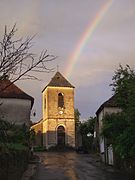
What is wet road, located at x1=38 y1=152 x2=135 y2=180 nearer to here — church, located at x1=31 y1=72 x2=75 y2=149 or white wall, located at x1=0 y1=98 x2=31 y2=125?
white wall, located at x1=0 y1=98 x2=31 y2=125

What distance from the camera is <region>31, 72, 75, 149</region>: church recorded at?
75250mm

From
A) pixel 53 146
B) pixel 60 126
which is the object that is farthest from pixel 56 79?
pixel 53 146

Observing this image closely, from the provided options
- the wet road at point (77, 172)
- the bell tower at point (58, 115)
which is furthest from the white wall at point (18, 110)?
the bell tower at point (58, 115)

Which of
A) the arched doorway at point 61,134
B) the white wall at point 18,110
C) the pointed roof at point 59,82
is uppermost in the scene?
the pointed roof at point 59,82

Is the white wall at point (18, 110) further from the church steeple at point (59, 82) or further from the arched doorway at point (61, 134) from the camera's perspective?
the church steeple at point (59, 82)

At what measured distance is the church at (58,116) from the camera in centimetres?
7525

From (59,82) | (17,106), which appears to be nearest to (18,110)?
(17,106)

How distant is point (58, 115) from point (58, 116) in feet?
0.68

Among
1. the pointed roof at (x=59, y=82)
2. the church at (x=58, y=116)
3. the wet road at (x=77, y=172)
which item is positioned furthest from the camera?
the pointed roof at (x=59, y=82)

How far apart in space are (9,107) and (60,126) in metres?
32.4

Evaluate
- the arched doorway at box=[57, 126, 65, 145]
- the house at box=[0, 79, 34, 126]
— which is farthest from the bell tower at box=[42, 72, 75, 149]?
the house at box=[0, 79, 34, 126]

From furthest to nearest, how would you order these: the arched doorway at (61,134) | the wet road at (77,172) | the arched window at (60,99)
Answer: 1. the arched window at (60,99)
2. the arched doorway at (61,134)
3. the wet road at (77,172)

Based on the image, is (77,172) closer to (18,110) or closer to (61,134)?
(18,110)

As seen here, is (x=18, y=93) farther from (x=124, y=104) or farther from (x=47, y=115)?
(x=47, y=115)
